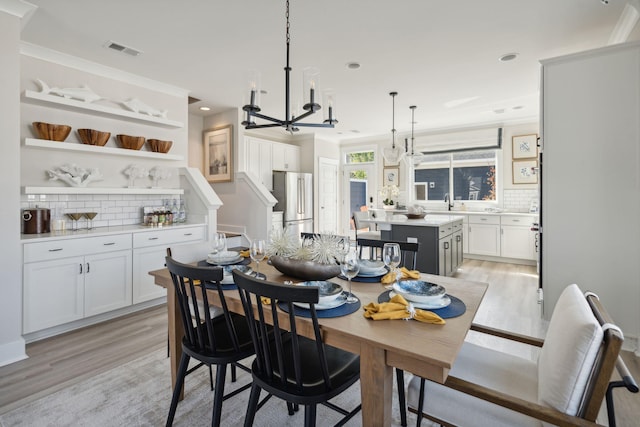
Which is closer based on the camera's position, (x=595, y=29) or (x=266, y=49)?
(x=595, y=29)

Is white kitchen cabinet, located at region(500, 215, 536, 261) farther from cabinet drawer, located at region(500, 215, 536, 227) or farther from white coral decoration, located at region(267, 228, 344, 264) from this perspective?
white coral decoration, located at region(267, 228, 344, 264)

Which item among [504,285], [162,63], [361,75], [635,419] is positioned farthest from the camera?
[504,285]

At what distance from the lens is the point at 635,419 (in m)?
1.85

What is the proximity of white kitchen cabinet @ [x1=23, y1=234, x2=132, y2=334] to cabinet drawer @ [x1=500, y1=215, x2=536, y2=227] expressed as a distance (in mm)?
5841

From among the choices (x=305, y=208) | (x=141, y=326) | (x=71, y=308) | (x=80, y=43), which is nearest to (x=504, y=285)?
(x=305, y=208)

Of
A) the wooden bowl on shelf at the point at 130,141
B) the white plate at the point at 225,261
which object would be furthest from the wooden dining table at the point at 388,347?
the wooden bowl on shelf at the point at 130,141

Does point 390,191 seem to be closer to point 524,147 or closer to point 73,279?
point 524,147

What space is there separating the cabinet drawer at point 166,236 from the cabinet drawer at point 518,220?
5094 millimetres

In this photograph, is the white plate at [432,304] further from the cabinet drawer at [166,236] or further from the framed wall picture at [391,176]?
the framed wall picture at [391,176]

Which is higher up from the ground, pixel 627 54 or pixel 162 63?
pixel 162 63

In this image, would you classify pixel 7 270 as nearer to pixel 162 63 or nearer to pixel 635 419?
pixel 162 63

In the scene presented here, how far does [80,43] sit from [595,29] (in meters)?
4.68

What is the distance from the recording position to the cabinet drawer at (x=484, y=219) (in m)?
5.97

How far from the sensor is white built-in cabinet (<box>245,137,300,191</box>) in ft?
20.8
